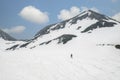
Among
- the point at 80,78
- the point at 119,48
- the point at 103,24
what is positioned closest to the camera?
the point at 80,78

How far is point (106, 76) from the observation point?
2388 centimetres

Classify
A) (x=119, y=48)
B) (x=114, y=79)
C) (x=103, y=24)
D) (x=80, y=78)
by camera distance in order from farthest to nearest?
(x=103, y=24)
(x=119, y=48)
(x=80, y=78)
(x=114, y=79)

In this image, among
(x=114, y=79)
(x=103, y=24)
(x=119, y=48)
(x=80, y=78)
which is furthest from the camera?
(x=103, y=24)

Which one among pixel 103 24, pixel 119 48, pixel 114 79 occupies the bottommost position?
pixel 114 79

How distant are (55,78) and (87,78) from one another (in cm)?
480

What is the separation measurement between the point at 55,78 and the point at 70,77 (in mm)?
2293

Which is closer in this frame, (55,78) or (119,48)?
(55,78)

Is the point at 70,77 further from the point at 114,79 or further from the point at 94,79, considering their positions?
the point at 114,79

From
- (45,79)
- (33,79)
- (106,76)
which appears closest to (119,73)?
(106,76)

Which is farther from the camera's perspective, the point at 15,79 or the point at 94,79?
the point at 15,79

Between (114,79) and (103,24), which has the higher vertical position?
(103,24)

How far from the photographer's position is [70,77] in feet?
79.5

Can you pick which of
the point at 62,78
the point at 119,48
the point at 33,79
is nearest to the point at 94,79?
the point at 62,78

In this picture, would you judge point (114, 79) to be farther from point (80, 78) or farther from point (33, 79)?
point (33, 79)
